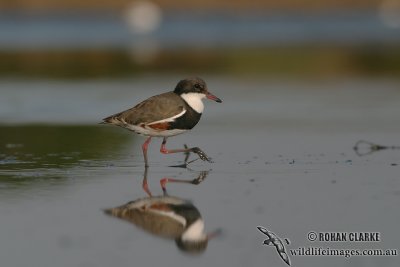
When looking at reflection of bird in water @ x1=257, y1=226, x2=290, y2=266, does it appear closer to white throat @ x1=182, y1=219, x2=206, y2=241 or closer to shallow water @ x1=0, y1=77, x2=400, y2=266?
shallow water @ x1=0, y1=77, x2=400, y2=266

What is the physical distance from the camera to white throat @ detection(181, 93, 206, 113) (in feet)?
37.0

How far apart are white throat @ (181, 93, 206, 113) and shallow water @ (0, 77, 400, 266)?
672 millimetres

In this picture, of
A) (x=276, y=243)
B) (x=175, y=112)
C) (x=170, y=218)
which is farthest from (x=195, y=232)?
(x=175, y=112)

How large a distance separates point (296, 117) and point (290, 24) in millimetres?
30627

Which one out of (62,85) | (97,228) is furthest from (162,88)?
(97,228)

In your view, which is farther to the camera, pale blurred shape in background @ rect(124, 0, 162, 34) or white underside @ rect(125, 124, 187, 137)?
pale blurred shape in background @ rect(124, 0, 162, 34)

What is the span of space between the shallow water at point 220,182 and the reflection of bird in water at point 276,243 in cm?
5

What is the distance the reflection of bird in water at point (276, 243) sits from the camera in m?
7.47

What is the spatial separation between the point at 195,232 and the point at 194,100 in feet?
11.2

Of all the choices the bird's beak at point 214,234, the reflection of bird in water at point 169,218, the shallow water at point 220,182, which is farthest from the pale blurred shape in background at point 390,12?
the bird's beak at point 214,234

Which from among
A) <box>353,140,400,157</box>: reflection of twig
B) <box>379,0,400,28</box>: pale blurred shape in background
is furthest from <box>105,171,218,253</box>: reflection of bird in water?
<box>379,0,400,28</box>: pale blurred shape in background

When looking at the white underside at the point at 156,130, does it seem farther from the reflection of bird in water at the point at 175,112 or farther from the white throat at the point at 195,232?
the white throat at the point at 195,232

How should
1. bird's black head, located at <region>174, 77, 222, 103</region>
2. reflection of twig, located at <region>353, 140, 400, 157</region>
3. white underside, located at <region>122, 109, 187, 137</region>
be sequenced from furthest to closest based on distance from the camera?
reflection of twig, located at <region>353, 140, 400, 157</region>
bird's black head, located at <region>174, 77, 222, 103</region>
white underside, located at <region>122, 109, 187, 137</region>

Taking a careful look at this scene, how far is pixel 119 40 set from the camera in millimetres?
39688
